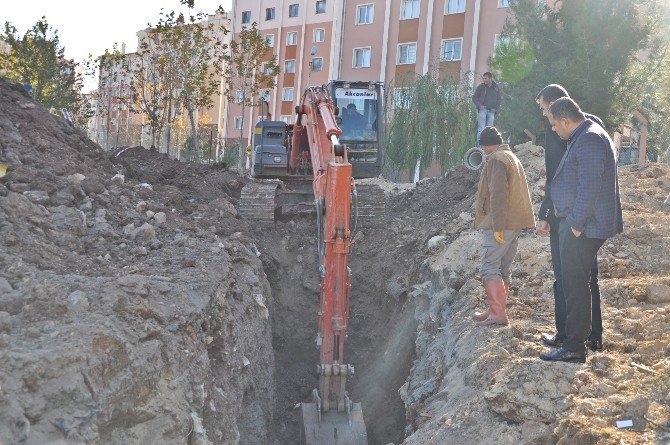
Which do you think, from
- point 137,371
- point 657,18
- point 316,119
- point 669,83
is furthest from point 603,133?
point 669,83

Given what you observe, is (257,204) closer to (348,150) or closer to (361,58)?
(348,150)

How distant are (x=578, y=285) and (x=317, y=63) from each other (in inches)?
1312

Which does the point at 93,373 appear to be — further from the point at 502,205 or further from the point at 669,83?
the point at 669,83

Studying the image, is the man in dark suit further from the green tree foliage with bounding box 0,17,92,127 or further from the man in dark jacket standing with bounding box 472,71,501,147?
the green tree foliage with bounding box 0,17,92,127

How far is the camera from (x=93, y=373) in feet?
16.3

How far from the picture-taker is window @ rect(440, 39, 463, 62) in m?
31.5

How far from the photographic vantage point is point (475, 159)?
1269cm

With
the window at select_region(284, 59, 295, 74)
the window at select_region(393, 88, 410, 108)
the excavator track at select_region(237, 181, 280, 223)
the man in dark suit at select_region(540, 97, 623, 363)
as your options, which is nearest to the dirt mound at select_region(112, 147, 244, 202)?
the excavator track at select_region(237, 181, 280, 223)

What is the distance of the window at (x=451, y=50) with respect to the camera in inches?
1240

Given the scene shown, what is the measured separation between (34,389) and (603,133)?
4002 millimetres

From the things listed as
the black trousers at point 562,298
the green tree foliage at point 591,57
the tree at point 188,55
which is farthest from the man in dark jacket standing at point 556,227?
the tree at point 188,55

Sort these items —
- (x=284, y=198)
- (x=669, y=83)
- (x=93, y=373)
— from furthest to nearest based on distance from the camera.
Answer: (x=669, y=83) < (x=284, y=198) < (x=93, y=373)

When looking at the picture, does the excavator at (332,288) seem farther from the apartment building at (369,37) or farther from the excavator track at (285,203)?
the apartment building at (369,37)

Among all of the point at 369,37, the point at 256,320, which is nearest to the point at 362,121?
the point at 256,320
